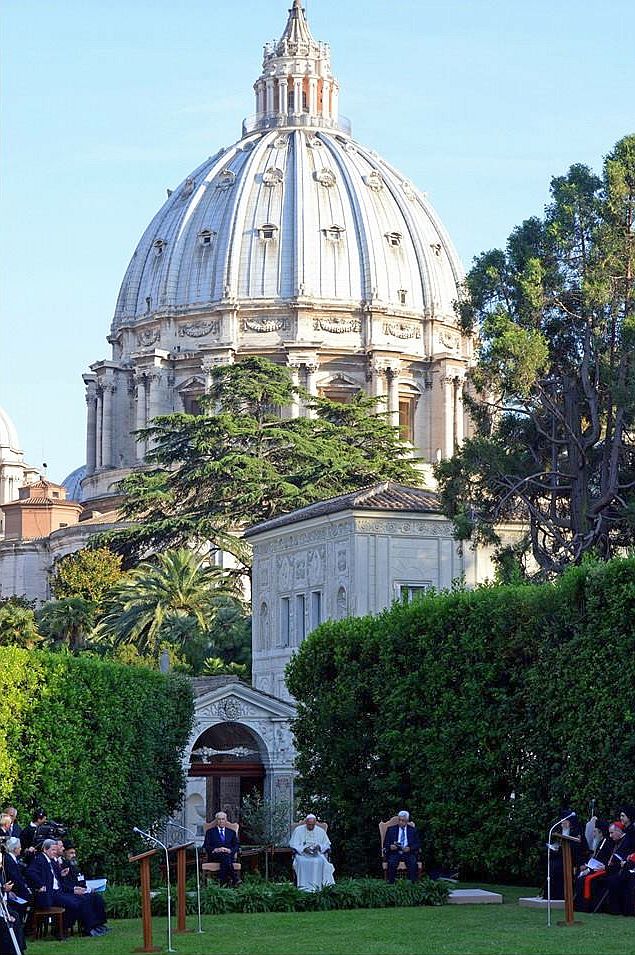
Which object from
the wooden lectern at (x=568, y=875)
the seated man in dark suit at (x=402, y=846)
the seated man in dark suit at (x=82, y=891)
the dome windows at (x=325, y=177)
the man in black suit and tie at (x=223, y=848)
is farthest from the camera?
the dome windows at (x=325, y=177)

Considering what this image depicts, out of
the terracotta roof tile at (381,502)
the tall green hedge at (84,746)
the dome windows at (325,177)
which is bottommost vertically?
the tall green hedge at (84,746)

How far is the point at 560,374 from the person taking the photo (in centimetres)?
3788

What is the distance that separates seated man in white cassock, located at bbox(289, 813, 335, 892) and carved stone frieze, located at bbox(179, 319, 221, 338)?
7860cm

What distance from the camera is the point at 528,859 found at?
25375 mm

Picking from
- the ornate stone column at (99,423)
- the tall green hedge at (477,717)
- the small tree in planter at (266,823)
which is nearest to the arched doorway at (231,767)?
the small tree in planter at (266,823)

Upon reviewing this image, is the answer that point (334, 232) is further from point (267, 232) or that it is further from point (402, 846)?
point (402, 846)

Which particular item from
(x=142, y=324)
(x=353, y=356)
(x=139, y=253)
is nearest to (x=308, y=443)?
(x=353, y=356)

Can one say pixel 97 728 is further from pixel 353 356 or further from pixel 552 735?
pixel 353 356

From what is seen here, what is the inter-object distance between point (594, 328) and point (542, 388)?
157cm

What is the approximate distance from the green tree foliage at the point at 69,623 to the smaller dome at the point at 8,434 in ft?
253

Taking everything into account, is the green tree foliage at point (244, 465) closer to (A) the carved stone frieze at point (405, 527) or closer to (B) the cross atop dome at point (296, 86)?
(A) the carved stone frieze at point (405, 527)

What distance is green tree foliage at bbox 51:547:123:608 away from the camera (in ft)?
224

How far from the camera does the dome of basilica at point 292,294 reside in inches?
3984

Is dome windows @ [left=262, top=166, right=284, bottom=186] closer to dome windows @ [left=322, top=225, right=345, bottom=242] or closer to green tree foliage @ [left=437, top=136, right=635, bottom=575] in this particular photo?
dome windows @ [left=322, top=225, right=345, bottom=242]
